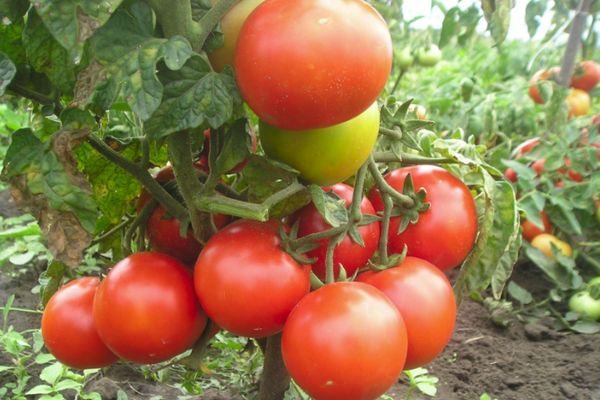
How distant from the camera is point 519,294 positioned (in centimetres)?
203

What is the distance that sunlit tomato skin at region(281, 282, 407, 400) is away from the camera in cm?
76

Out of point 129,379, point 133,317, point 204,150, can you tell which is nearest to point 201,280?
point 133,317

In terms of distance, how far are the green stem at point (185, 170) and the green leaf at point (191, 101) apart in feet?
0.23

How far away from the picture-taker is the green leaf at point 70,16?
63cm

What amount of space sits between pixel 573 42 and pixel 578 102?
503mm

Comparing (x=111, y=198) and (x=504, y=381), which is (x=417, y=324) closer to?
(x=111, y=198)

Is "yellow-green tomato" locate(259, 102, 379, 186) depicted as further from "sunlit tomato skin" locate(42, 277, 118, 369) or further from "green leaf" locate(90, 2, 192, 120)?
"sunlit tomato skin" locate(42, 277, 118, 369)

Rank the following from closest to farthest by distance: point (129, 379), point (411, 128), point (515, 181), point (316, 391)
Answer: point (316, 391) → point (411, 128) → point (129, 379) → point (515, 181)

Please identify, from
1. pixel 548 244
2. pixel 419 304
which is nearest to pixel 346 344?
pixel 419 304

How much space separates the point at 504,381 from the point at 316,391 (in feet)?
3.26

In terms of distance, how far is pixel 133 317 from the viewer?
832 mm

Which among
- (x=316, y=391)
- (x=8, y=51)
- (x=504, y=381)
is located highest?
(x=8, y=51)

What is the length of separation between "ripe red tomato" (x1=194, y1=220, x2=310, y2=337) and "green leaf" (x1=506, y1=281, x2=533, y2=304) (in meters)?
1.36

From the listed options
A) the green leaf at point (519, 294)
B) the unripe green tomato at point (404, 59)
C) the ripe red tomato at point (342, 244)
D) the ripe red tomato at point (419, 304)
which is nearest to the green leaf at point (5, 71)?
the ripe red tomato at point (342, 244)
